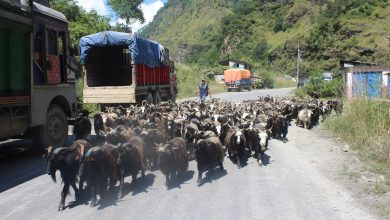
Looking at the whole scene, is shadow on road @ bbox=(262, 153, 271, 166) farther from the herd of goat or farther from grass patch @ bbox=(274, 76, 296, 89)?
grass patch @ bbox=(274, 76, 296, 89)

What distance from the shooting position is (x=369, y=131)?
11281mm

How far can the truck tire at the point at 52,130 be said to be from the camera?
34.1ft

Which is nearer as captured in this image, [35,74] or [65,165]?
[65,165]

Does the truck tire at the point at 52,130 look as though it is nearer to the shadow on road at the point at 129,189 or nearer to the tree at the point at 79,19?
the shadow on road at the point at 129,189

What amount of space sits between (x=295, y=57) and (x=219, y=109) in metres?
64.4

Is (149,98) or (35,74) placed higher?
(35,74)

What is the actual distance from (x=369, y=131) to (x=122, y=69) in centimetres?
1239

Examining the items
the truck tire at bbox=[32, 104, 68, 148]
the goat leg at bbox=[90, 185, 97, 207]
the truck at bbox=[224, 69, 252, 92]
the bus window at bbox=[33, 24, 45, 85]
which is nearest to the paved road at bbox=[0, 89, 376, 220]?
the goat leg at bbox=[90, 185, 97, 207]

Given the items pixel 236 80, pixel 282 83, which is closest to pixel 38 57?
pixel 236 80

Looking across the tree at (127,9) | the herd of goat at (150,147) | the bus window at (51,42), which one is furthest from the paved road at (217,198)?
the tree at (127,9)

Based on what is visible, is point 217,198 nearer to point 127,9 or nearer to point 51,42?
point 51,42

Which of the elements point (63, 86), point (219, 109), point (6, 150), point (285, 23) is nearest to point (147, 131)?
point (63, 86)

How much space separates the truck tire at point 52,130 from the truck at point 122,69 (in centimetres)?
552

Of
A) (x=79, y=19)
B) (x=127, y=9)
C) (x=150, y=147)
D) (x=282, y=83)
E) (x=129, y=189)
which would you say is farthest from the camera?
(x=282, y=83)
